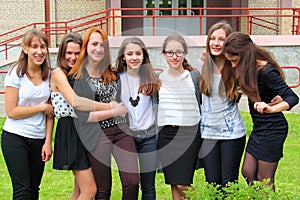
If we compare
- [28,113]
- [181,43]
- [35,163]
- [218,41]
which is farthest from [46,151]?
[218,41]

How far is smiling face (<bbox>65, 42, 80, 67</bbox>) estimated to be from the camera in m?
4.90

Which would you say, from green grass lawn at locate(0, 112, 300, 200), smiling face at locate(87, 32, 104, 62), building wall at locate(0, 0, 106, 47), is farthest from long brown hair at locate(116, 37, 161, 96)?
building wall at locate(0, 0, 106, 47)

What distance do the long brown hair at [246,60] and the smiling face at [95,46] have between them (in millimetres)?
1093

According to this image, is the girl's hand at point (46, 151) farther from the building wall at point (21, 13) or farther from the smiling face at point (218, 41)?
the building wall at point (21, 13)

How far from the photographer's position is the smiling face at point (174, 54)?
494 centimetres

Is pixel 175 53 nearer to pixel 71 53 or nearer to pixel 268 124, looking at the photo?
pixel 71 53

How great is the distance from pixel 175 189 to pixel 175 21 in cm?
1817

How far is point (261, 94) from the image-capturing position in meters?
4.64

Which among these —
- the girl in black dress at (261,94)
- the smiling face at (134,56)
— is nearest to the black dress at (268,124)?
the girl in black dress at (261,94)

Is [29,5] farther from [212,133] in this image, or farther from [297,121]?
[212,133]

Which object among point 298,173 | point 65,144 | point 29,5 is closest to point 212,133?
point 65,144

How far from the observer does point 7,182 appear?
24.7 feet

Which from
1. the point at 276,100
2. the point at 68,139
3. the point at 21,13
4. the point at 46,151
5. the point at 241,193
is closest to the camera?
the point at 241,193

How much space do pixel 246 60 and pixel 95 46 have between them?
1324 mm
